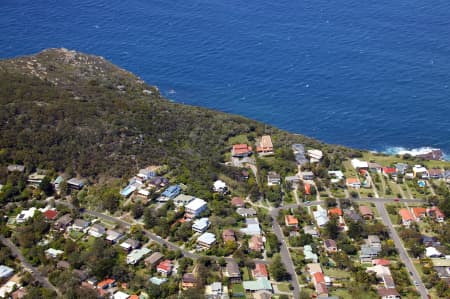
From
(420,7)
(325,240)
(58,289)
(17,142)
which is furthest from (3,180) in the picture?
(420,7)

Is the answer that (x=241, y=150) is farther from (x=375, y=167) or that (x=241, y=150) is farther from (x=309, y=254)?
(x=309, y=254)

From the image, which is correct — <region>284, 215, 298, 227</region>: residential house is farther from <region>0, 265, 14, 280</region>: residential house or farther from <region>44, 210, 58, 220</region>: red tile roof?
<region>0, 265, 14, 280</region>: residential house

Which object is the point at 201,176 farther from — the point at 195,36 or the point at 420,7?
the point at 420,7

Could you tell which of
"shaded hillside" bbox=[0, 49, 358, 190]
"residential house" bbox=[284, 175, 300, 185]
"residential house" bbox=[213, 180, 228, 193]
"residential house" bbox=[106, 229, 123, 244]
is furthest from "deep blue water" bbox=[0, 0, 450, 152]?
"residential house" bbox=[106, 229, 123, 244]

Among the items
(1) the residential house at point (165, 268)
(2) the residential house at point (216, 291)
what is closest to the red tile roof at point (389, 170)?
(2) the residential house at point (216, 291)

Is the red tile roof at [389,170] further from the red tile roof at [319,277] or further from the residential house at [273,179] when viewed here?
the red tile roof at [319,277]
